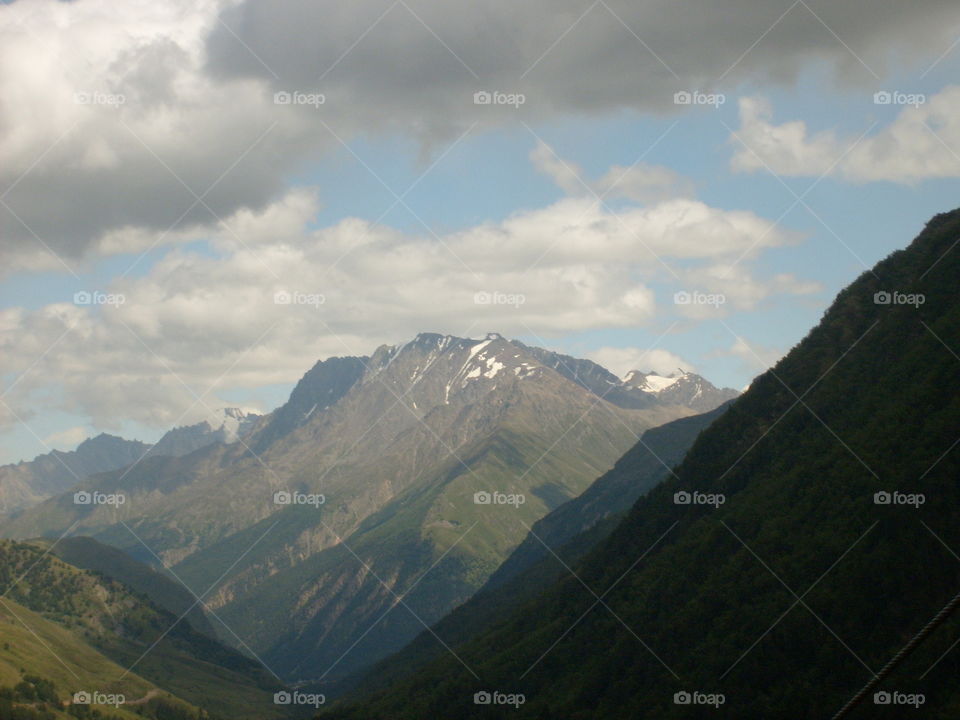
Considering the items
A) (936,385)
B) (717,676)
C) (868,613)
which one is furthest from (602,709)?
(936,385)

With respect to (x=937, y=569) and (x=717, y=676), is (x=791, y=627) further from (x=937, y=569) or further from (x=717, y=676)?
(x=937, y=569)

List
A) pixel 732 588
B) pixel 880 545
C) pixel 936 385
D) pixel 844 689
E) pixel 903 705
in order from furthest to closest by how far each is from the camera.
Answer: pixel 732 588
pixel 936 385
pixel 880 545
pixel 844 689
pixel 903 705

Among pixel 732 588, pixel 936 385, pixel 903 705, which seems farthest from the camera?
pixel 732 588

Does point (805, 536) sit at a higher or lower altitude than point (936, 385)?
lower

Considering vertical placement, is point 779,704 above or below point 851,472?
below

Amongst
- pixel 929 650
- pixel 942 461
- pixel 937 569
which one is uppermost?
pixel 942 461

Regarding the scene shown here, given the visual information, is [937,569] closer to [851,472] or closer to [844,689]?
[844,689]

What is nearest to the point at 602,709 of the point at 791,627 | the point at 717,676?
the point at 717,676

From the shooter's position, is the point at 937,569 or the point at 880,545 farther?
the point at 880,545

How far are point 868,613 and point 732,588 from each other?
133ft

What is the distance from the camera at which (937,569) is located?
156625mm

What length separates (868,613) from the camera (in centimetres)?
16162

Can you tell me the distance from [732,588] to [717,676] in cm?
2486

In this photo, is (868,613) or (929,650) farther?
(868,613)
